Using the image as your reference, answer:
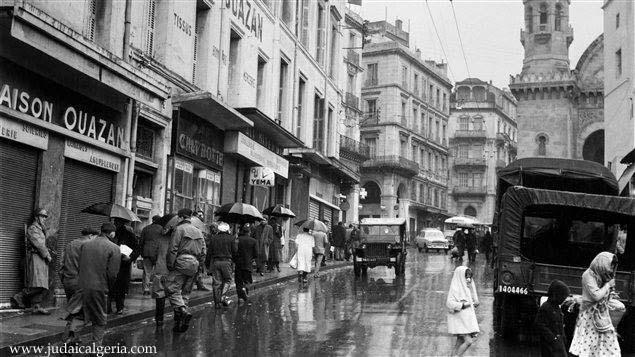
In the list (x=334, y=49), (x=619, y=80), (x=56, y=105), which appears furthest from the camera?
(x=619, y=80)

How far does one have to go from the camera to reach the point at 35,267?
11617 millimetres

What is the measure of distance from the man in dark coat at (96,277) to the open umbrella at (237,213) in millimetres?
9367

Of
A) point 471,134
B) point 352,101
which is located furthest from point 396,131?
point 471,134

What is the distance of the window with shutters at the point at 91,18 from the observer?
14922mm

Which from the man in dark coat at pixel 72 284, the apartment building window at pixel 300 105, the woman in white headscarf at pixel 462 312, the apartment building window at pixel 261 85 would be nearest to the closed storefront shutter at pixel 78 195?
the man in dark coat at pixel 72 284

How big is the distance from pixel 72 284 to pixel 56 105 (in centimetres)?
539

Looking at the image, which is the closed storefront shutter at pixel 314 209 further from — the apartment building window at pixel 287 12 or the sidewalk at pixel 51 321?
the sidewalk at pixel 51 321

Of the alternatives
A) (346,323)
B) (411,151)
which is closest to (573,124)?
(411,151)

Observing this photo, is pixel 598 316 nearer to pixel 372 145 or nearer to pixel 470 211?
pixel 372 145

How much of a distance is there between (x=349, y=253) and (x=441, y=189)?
45.2 m

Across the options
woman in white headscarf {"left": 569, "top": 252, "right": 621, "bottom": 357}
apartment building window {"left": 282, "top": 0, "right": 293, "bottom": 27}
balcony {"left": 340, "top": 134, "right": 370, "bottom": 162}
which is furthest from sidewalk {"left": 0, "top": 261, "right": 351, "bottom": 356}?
balcony {"left": 340, "top": 134, "right": 370, "bottom": 162}

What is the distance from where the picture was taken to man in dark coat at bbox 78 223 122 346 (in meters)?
8.20

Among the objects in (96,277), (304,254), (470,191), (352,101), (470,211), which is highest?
(352,101)

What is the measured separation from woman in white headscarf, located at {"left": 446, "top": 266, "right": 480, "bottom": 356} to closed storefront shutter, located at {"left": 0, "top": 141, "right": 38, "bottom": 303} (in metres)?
7.39
